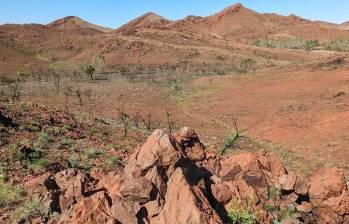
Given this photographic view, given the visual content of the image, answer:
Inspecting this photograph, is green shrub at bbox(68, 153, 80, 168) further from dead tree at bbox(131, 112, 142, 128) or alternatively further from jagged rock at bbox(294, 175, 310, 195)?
dead tree at bbox(131, 112, 142, 128)

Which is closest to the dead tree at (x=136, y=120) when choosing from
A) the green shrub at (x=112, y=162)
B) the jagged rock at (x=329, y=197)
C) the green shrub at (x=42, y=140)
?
the green shrub at (x=42, y=140)

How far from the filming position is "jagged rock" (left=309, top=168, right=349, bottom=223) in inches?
650

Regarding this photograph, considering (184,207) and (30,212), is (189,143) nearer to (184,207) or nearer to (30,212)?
(184,207)

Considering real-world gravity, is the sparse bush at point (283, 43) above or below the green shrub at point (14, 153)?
above

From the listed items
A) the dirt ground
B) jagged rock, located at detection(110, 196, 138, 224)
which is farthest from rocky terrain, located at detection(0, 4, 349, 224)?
the dirt ground

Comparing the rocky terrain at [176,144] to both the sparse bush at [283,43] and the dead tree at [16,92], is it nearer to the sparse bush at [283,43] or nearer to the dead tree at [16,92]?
→ the dead tree at [16,92]

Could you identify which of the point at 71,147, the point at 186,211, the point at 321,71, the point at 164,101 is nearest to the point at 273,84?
the point at 321,71

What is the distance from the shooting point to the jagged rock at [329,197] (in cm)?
1650

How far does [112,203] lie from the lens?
40.7ft

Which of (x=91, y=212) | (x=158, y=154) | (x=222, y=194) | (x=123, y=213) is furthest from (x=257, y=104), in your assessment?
(x=91, y=212)

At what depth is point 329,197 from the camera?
55.3ft

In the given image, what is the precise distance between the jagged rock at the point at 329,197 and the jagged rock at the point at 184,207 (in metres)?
5.73

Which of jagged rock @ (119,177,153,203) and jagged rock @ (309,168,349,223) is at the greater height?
jagged rock @ (119,177,153,203)

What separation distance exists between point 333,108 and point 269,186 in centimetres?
3115
